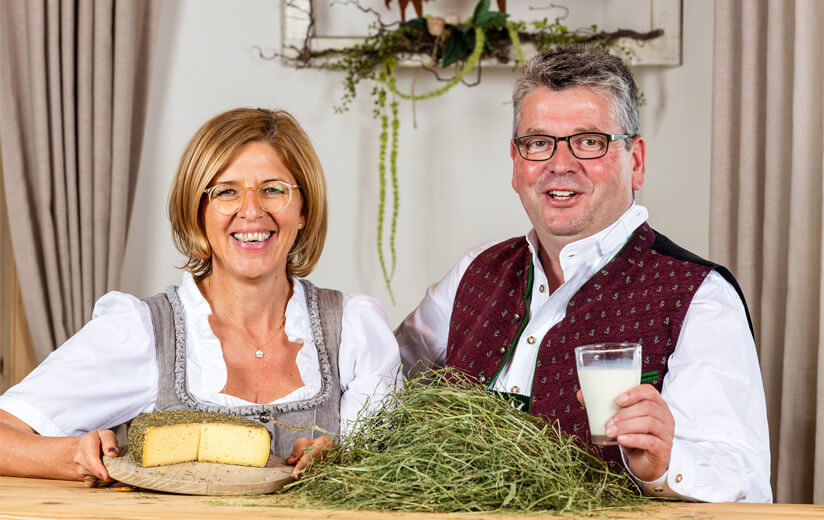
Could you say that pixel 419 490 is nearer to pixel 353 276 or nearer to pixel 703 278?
pixel 703 278

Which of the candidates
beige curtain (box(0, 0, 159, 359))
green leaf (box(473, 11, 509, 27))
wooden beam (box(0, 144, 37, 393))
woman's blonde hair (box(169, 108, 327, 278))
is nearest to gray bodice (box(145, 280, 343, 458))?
woman's blonde hair (box(169, 108, 327, 278))

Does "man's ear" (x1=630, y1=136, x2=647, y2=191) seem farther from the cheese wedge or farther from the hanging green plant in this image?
the hanging green plant

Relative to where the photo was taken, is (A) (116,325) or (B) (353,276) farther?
(B) (353,276)

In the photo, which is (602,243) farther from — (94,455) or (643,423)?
(94,455)

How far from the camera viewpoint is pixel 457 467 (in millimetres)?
1182

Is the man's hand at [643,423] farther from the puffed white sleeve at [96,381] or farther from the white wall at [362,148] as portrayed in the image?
the white wall at [362,148]

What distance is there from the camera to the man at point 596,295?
1.52 metres

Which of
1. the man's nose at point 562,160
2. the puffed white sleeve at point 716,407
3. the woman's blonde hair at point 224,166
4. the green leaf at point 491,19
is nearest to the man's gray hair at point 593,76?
the man's nose at point 562,160

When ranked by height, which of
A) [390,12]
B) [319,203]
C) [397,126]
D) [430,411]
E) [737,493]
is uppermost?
[390,12]

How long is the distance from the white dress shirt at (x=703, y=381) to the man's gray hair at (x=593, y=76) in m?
0.22

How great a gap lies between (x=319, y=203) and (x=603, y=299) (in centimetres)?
A: 65

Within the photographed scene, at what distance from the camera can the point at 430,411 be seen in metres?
1.29

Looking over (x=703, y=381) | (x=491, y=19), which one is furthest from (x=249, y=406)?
(x=491, y=19)

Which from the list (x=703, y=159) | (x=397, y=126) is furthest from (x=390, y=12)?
(x=703, y=159)
